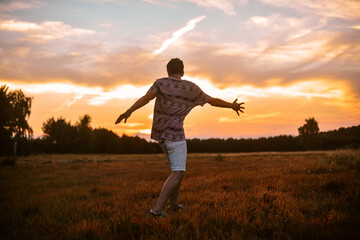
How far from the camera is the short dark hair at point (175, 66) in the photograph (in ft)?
12.6

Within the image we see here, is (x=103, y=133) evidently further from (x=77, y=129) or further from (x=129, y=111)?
(x=129, y=111)

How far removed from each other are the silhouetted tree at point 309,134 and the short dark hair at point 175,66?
99925 mm

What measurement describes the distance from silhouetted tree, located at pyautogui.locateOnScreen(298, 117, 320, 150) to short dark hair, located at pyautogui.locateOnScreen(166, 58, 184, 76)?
3934 inches

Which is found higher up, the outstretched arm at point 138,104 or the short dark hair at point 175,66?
the short dark hair at point 175,66

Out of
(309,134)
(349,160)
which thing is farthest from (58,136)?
(309,134)

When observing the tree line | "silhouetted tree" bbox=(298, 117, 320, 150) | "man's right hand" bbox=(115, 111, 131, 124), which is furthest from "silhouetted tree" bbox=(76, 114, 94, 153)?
"man's right hand" bbox=(115, 111, 131, 124)

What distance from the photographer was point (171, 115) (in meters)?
3.75

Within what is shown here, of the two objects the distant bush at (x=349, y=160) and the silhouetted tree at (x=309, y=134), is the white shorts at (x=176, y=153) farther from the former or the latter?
the silhouetted tree at (x=309, y=134)

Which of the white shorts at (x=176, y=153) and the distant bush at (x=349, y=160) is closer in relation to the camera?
the white shorts at (x=176, y=153)

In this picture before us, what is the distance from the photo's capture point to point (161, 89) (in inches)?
147

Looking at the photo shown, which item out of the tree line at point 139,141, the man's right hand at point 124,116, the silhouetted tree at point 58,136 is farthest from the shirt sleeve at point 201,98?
the silhouetted tree at point 58,136

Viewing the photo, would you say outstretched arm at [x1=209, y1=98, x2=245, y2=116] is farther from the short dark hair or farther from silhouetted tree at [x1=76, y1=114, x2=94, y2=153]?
silhouetted tree at [x1=76, y1=114, x2=94, y2=153]

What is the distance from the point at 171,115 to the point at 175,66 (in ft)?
2.65

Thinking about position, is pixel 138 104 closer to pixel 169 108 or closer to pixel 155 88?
pixel 155 88
